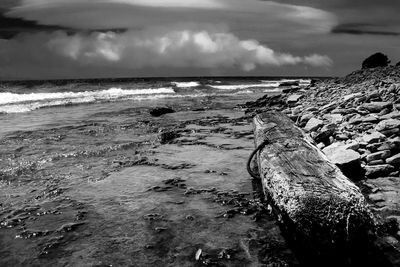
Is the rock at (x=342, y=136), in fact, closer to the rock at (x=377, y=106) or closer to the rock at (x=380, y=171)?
the rock at (x=380, y=171)

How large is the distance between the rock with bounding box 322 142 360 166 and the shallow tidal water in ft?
4.72

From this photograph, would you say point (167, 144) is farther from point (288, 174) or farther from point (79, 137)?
point (288, 174)

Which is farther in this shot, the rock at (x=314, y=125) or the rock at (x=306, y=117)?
→ the rock at (x=306, y=117)

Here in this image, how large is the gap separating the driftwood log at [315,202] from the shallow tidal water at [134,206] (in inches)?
18.9

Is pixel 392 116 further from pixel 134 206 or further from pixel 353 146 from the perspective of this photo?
pixel 134 206

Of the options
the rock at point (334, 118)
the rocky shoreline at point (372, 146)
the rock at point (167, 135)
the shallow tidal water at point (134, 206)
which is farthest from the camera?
the rock at point (167, 135)

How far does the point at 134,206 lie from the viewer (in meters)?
5.33

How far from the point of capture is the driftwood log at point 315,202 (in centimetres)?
333

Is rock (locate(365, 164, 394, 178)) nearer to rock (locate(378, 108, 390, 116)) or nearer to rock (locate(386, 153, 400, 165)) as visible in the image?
rock (locate(386, 153, 400, 165))

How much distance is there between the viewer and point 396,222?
4.16 meters

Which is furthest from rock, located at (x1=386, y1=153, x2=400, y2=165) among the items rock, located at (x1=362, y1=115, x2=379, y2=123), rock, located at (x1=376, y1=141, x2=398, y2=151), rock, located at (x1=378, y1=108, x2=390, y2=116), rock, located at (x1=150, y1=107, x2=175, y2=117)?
rock, located at (x1=150, y1=107, x2=175, y2=117)

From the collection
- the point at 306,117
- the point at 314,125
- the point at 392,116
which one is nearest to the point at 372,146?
the point at 392,116

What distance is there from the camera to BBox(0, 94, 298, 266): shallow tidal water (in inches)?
157

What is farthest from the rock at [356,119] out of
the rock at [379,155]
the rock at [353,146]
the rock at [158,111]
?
the rock at [158,111]
